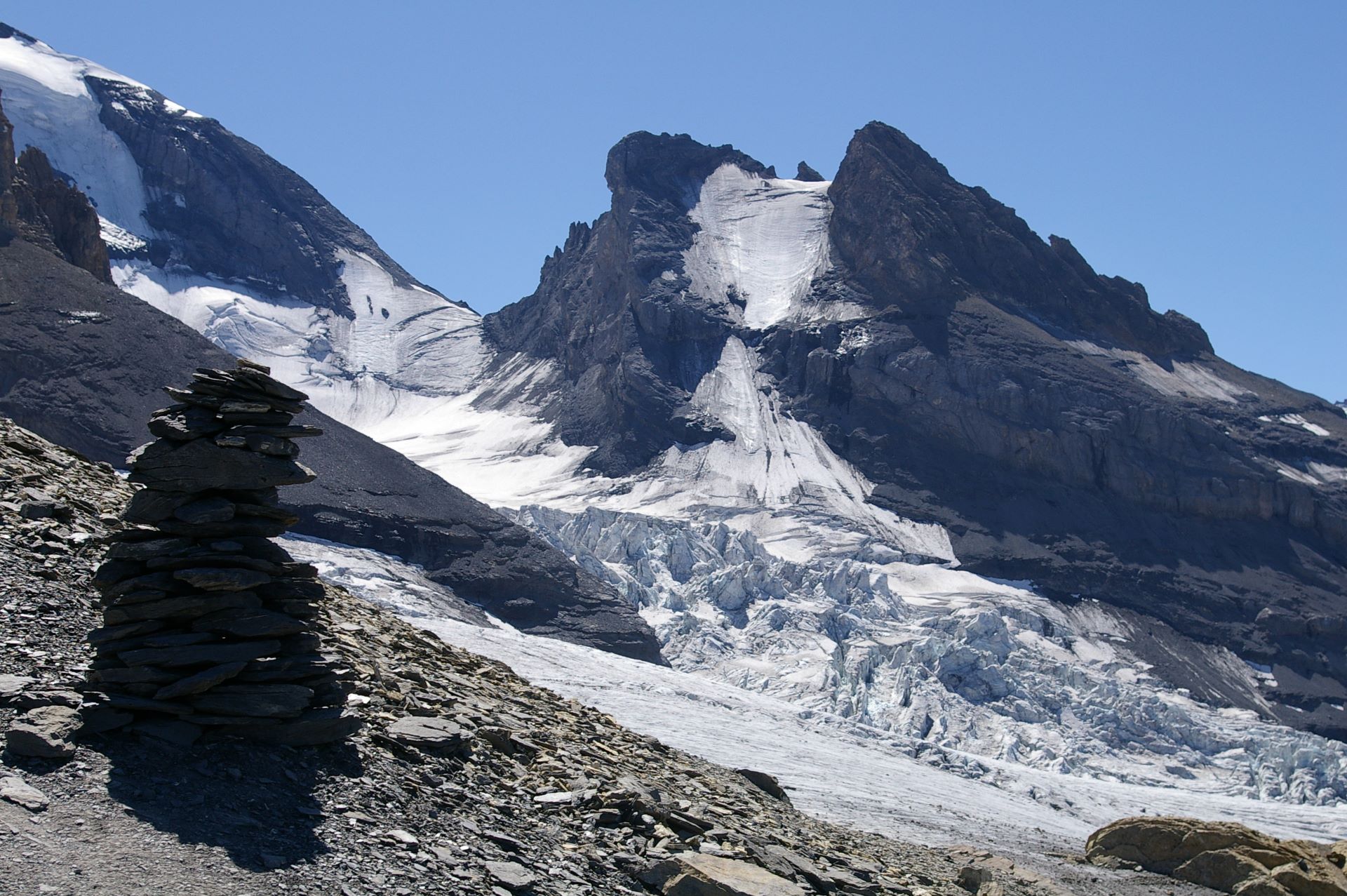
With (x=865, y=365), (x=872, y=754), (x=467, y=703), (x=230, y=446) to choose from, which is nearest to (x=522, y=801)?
(x=467, y=703)

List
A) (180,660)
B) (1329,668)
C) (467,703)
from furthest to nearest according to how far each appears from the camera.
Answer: (1329,668) < (467,703) < (180,660)

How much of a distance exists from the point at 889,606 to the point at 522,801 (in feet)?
293

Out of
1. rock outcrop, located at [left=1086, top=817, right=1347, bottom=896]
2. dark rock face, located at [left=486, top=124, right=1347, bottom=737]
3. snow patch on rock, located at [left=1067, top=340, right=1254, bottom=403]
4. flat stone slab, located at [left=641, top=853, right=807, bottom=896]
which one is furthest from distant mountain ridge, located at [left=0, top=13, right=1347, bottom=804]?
flat stone slab, located at [left=641, top=853, right=807, bottom=896]

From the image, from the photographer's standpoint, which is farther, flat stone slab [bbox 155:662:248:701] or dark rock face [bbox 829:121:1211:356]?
dark rock face [bbox 829:121:1211:356]

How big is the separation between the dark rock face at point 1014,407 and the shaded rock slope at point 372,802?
93.4 meters

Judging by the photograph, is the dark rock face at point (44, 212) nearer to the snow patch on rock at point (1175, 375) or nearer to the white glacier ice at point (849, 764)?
the white glacier ice at point (849, 764)

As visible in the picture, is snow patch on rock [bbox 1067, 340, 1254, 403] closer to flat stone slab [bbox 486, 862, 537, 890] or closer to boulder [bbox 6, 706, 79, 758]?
flat stone slab [bbox 486, 862, 537, 890]

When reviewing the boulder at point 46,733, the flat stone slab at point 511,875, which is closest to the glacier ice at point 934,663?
the flat stone slab at point 511,875

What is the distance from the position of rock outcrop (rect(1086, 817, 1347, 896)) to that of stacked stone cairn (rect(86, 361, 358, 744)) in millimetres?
17981

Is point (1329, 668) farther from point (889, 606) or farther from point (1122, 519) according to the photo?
point (889, 606)

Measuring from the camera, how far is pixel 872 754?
5022cm

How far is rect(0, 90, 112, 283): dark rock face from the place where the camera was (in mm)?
79750

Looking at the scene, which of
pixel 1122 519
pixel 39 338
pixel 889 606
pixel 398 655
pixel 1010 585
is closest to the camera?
pixel 398 655

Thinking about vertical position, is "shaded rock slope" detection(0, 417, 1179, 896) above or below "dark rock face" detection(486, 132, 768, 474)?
below
